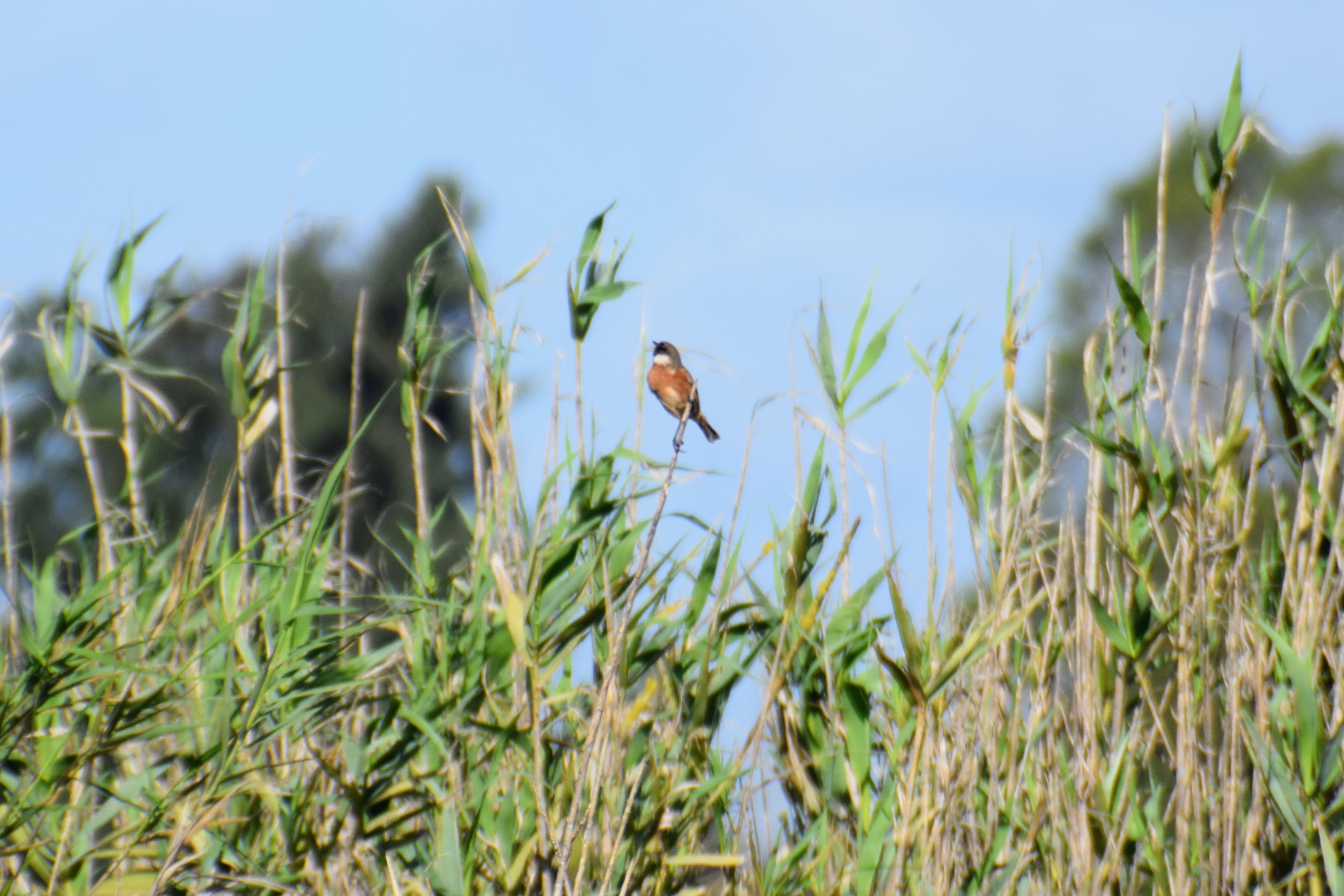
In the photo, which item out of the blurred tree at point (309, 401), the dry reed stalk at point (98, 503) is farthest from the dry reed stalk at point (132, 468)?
the blurred tree at point (309, 401)

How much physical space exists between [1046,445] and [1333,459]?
638mm

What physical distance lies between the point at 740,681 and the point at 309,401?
16.2 meters

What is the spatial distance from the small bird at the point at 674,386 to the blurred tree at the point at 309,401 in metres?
10.4

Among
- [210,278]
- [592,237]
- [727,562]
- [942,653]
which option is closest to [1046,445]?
[942,653]

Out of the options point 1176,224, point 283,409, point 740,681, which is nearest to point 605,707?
point 740,681

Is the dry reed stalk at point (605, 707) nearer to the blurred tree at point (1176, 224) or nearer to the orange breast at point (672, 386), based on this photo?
the orange breast at point (672, 386)

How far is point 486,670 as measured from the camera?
2.79 metres

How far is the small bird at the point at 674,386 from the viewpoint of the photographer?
332cm

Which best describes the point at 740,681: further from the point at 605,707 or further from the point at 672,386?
the point at 672,386

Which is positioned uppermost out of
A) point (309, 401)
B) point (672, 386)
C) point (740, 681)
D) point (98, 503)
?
point (672, 386)

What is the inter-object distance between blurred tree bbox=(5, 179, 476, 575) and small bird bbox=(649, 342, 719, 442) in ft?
34.2

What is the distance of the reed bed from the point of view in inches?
106

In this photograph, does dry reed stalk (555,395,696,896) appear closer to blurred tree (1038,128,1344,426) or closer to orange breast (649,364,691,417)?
orange breast (649,364,691,417)

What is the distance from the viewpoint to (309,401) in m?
18.2
